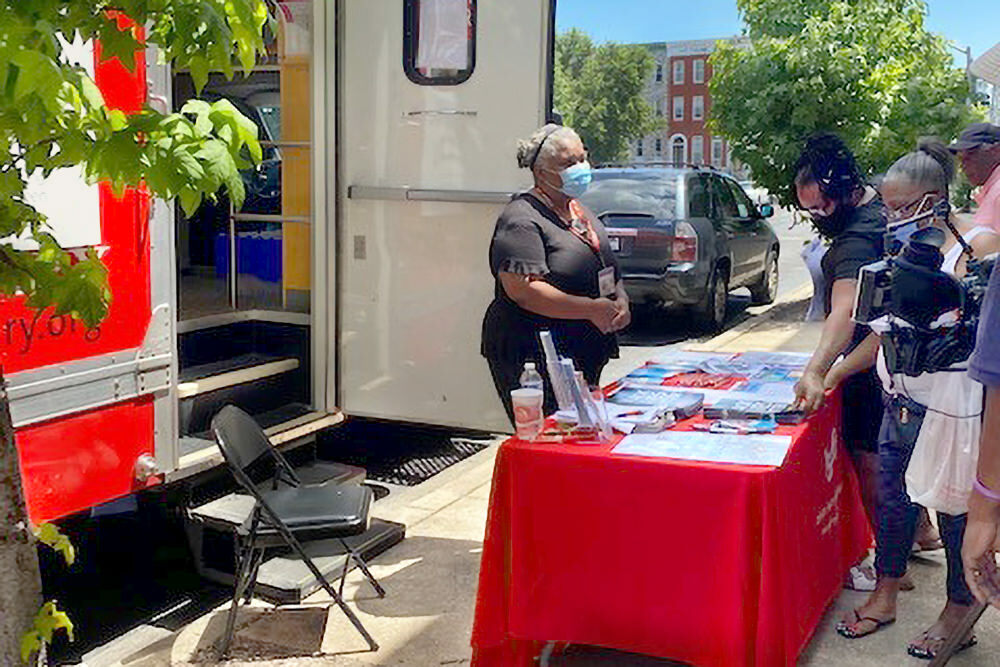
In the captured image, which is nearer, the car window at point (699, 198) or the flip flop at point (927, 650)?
the flip flop at point (927, 650)

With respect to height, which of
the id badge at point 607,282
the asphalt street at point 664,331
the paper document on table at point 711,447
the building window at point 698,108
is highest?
the building window at point 698,108

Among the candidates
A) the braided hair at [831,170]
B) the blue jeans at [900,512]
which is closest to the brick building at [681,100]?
the braided hair at [831,170]

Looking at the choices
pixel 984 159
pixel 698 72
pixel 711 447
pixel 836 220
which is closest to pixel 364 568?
pixel 711 447

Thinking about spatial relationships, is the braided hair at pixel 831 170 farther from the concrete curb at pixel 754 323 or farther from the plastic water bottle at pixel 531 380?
the concrete curb at pixel 754 323

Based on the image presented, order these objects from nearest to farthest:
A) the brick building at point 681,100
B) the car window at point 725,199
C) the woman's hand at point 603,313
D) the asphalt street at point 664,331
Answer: the woman's hand at point 603,313 < the asphalt street at point 664,331 < the car window at point 725,199 < the brick building at point 681,100

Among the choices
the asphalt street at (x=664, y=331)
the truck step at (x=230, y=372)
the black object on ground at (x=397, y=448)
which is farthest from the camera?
the asphalt street at (x=664, y=331)

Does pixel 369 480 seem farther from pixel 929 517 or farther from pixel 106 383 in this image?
pixel 929 517

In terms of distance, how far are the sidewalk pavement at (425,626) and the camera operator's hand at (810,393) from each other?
0.81 metres

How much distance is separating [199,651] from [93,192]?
1.61 metres

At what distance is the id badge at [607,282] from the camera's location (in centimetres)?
425

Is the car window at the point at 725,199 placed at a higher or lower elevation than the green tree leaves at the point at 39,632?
higher

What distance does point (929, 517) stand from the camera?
4.80m

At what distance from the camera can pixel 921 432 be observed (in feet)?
11.2

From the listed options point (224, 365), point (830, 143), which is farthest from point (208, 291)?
point (830, 143)
